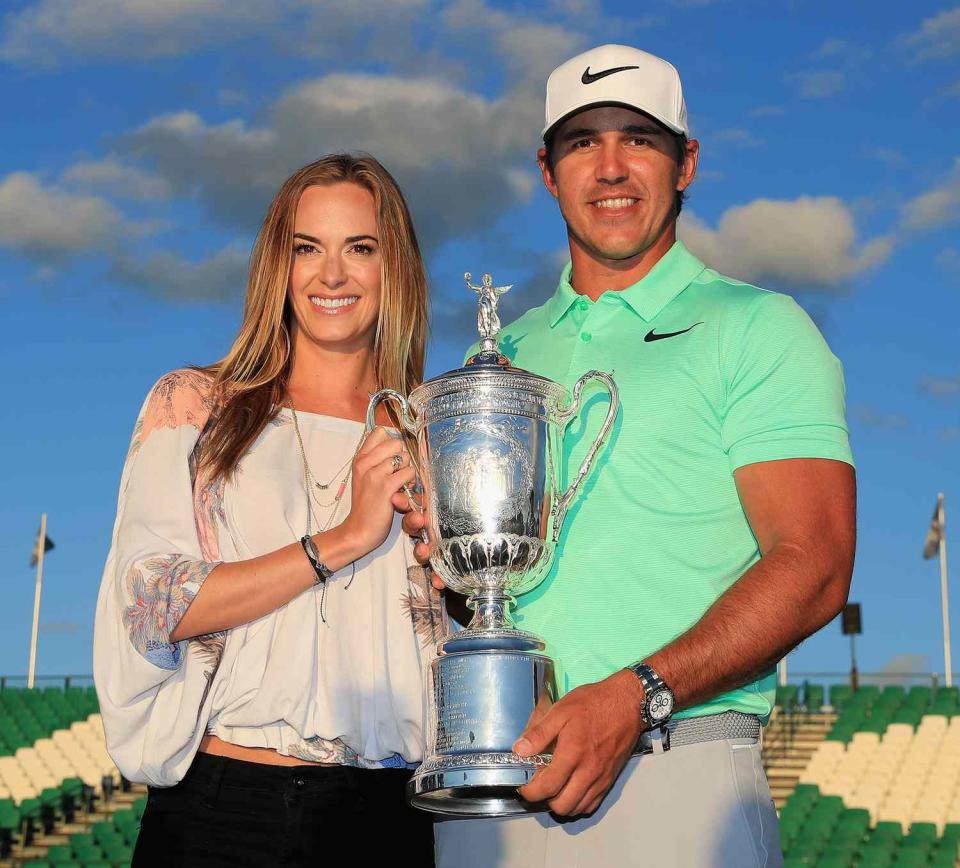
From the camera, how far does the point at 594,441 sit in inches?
100.0

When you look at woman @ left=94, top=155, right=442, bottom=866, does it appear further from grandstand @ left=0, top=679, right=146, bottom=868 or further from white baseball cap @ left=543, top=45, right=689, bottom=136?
grandstand @ left=0, top=679, right=146, bottom=868

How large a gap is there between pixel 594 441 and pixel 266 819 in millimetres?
Result: 962

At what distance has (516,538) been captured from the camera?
2.45m

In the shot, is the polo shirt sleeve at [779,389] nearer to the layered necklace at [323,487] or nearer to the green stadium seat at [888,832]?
the layered necklace at [323,487]

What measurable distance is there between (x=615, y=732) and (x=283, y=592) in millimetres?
779

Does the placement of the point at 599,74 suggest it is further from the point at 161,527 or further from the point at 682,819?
the point at 682,819

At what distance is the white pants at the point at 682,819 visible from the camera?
2426mm

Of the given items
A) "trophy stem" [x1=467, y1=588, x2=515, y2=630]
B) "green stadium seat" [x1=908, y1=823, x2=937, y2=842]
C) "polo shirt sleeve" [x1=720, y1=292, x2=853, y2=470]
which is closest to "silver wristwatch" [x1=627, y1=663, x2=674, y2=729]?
"trophy stem" [x1=467, y1=588, x2=515, y2=630]

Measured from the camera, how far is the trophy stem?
250 centimetres

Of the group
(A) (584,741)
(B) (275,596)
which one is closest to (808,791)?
(B) (275,596)

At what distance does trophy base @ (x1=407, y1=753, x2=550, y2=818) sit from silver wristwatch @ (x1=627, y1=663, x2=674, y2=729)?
0.18m

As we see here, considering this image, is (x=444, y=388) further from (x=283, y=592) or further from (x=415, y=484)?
(x=283, y=592)

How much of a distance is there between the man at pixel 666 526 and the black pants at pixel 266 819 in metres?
0.17

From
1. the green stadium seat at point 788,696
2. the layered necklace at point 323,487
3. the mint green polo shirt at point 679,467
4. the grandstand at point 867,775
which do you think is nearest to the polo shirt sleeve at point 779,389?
the mint green polo shirt at point 679,467
